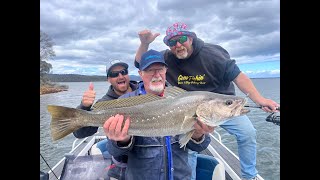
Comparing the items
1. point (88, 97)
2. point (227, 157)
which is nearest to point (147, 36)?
point (88, 97)

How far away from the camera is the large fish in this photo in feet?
8.03

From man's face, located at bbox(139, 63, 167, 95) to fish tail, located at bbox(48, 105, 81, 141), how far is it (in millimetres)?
911

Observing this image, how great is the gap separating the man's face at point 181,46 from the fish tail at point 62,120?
228 centimetres

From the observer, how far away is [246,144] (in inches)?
192

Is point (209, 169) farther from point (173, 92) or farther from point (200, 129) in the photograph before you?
point (173, 92)

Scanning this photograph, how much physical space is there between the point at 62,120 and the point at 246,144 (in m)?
3.42

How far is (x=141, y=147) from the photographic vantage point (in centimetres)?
306

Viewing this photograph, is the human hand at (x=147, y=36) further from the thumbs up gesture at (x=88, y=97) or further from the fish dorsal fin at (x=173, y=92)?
the fish dorsal fin at (x=173, y=92)

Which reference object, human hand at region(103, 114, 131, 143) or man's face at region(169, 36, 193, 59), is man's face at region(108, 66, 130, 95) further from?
human hand at region(103, 114, 131, 143)

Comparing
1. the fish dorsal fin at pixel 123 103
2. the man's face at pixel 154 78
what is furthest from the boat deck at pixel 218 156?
the fish dorsal fin at pixel 123 103

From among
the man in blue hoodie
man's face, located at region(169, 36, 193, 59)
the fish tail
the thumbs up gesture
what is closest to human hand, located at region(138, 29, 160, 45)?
the man in blue hoodie
